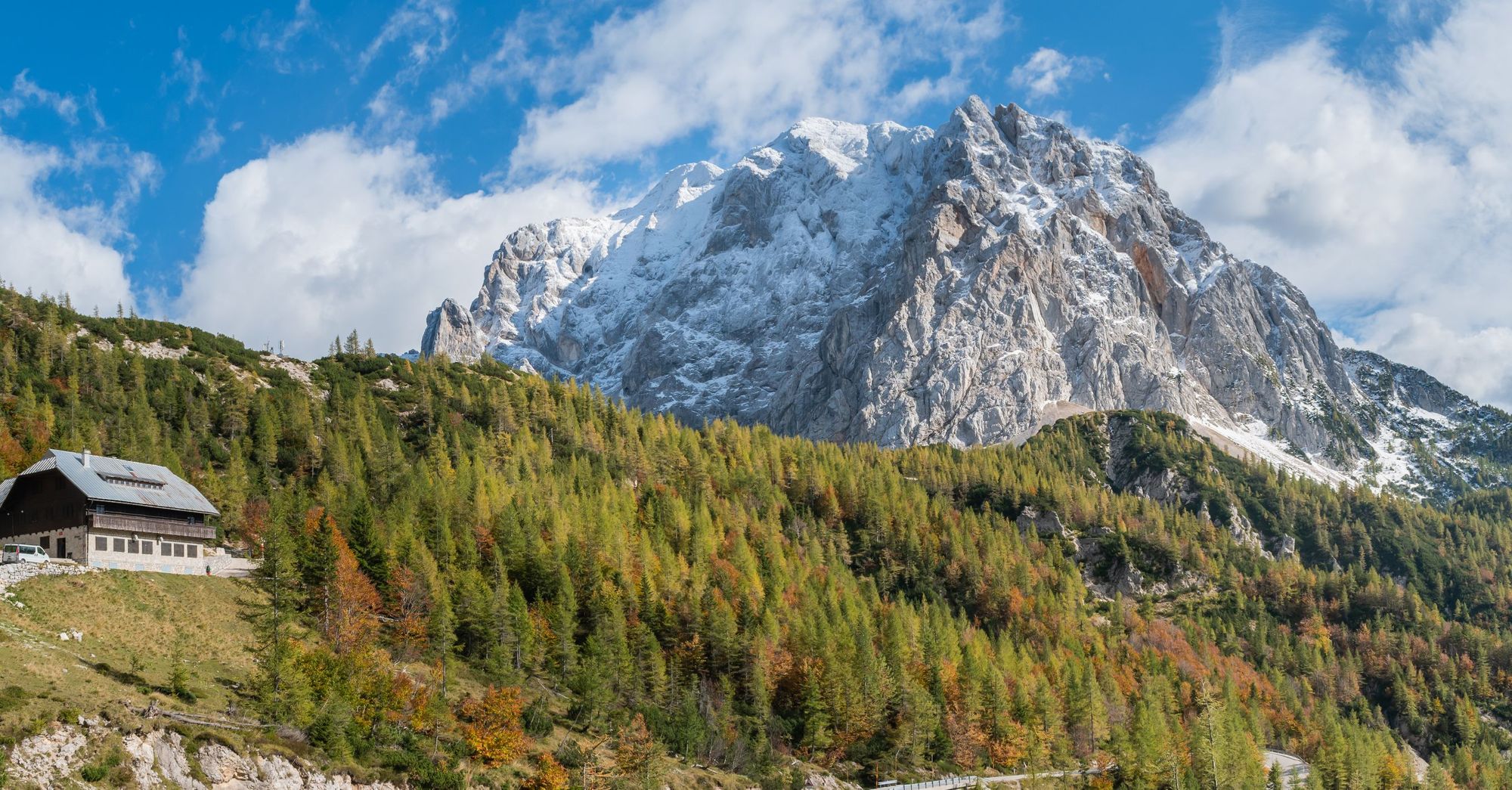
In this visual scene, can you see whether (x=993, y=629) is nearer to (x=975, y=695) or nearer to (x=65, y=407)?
(x=975, y=695)

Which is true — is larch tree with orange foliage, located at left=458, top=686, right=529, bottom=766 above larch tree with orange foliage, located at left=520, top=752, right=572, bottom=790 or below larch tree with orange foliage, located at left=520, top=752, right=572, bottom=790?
above

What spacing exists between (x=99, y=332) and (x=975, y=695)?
14770cm

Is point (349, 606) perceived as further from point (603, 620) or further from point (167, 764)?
point (167, 764)

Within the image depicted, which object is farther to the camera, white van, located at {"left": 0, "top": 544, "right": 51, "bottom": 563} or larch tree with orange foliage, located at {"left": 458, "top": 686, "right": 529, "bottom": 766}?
white van, located at {"left": 0, "top": 544, "right": 51, "bottom": 563}

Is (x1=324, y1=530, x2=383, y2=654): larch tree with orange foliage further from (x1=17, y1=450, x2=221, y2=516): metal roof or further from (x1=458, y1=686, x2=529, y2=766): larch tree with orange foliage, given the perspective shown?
(x1=17, y1=450, x2=221, y2=516): metal roof

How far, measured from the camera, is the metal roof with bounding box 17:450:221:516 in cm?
9069

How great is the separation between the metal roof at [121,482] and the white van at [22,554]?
5278 mm

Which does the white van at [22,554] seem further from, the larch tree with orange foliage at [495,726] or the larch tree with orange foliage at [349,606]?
the larch tree with orange foliage at [495,726]

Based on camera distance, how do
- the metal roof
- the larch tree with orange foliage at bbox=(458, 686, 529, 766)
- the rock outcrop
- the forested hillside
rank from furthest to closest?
the metal roof, the forested hillside, the larch tree with orange foliage at bbox=(458, 686, 529, 766), the rock outcrop

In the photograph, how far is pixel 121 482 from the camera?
94312 millimetres

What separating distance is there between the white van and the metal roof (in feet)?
17.3

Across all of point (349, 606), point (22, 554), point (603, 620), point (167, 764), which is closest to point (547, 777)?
point (349, 606)

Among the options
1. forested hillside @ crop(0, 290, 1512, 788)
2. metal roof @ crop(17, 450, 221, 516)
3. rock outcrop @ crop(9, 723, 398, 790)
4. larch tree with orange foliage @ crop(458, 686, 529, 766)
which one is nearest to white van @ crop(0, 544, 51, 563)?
metal roof @ crop(17, 450, 221, 516)

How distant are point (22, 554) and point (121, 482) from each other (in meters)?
13.2
